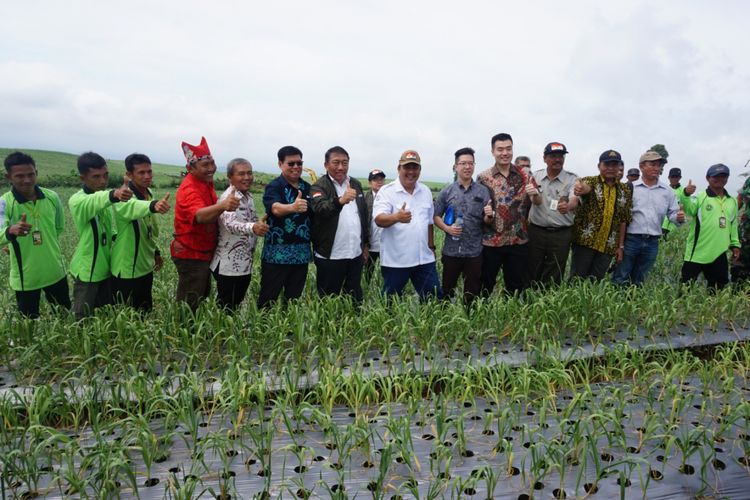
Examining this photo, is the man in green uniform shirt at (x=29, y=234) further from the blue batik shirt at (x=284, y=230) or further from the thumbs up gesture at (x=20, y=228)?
the blue batik shirt at (x=284, y=230)

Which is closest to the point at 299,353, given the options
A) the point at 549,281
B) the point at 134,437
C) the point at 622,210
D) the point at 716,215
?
the point at 134,437

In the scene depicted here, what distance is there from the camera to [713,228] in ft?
15.7

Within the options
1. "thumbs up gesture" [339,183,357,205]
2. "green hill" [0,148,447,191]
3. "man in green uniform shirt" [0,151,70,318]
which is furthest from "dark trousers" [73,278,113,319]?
"green hill" [0,148,447,191]

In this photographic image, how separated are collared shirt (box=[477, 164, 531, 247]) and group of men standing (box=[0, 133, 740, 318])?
0.01m

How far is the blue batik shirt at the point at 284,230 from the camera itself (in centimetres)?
380

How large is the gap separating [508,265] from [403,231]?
1.23 metres

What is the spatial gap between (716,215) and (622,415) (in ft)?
10.7

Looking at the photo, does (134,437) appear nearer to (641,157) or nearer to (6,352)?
(6,352)

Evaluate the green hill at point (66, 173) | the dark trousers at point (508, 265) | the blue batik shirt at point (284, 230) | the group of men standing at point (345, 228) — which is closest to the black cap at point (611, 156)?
the group of men standing at point (345, 228)

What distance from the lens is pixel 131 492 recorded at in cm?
208

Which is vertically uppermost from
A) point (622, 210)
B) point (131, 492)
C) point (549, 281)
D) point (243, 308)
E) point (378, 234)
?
point (622, 210)

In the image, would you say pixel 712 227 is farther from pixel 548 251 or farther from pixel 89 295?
pixel 89 295

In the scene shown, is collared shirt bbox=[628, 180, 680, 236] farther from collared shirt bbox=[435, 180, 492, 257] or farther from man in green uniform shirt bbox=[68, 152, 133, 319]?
man in green uniform shirt bbox=[68, 152, 133, 319]

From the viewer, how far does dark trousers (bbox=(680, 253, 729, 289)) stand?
4949 mm
